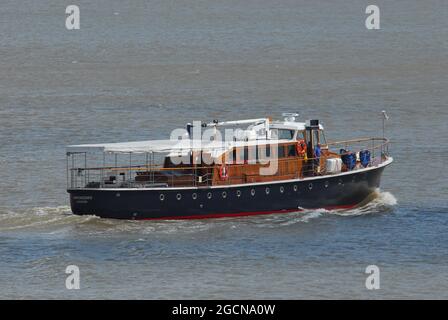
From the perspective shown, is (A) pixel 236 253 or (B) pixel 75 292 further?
(A) pixel 236 253

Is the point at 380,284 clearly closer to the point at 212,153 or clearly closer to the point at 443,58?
the point at 212,153

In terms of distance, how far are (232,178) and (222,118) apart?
2600cm

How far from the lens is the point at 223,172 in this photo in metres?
56.8

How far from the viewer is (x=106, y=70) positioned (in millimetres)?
111500

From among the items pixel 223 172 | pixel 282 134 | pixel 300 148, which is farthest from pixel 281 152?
pixel 223 172

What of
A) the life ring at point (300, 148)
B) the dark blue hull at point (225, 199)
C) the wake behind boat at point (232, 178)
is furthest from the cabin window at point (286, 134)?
the dark blue hull at point (225, 199)

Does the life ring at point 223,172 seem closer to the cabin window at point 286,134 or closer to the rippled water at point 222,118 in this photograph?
the rippled water at point 222,118

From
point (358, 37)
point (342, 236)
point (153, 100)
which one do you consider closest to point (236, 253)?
point (342, 236)

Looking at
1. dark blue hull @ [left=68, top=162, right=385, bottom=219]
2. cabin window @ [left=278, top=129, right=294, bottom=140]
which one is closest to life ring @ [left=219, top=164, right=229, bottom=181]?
dark blue hull @ [left=68, top=162, right=385, bottom=219]

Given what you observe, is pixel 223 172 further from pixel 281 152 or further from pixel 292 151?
pixel 292 151

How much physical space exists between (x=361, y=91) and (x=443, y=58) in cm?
2551

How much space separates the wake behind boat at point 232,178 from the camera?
5540 cm
